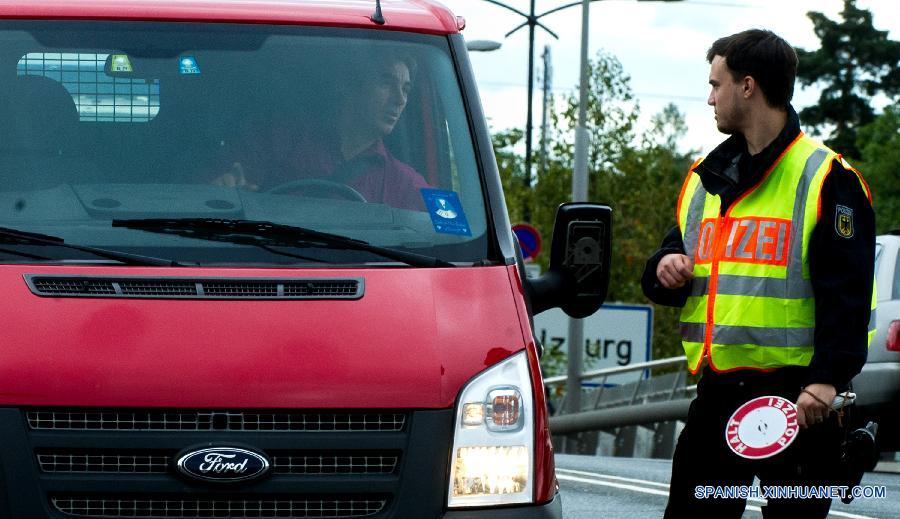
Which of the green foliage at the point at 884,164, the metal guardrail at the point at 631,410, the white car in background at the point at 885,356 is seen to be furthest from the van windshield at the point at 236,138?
the green foliage at the point at 884,164

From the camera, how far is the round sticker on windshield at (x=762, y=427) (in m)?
4.75

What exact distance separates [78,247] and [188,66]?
790mm

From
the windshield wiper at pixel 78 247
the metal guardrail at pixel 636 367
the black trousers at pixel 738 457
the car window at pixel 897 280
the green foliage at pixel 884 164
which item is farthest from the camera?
the green foliage at pixel 884 164

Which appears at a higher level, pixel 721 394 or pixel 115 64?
pixel 115 64

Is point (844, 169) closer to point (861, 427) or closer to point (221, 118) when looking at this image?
point (861, 427)

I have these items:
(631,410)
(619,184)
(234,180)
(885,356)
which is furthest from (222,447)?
(619,184)

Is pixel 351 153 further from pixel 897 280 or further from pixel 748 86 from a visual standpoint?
pixel 897 280

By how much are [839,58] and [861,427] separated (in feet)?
241

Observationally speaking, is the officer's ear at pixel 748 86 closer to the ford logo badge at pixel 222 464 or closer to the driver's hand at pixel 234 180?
the driver's hand at pixel 234 180

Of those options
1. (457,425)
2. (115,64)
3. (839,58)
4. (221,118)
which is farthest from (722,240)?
(839,58)

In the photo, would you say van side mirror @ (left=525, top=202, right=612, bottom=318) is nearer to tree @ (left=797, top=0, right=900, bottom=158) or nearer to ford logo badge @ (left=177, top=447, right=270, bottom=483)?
ford logo badge @ (left=177, top=447, right=270, bottom=483)

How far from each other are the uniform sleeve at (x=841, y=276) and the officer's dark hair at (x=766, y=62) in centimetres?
27

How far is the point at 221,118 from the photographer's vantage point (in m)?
5.16

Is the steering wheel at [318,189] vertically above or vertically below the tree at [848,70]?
below
